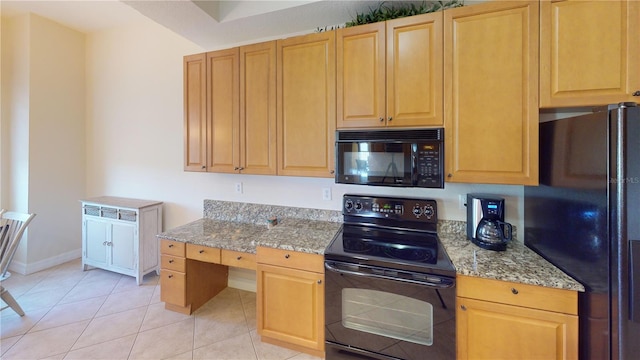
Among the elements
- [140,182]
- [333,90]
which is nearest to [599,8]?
[333,90]

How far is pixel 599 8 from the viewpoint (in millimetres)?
1416

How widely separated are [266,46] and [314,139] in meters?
0.89

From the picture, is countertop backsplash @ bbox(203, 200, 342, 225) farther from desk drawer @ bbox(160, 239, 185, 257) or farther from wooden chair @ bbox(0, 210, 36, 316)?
wooden chair @ bbox(0, 210, 36, 316)

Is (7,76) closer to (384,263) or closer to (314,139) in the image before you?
(314,139)

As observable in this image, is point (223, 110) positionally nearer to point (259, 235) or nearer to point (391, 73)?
point (259, 235)

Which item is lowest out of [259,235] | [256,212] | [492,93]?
[259,235]

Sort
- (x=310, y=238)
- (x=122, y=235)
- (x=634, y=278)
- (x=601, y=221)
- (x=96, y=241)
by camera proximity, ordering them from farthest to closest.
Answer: (x=96, y=241), (x=122, y=235), (x=310, y=238), (x=601, y=221), (x=634, y=278)

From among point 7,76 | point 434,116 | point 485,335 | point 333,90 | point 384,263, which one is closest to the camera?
point 485,335

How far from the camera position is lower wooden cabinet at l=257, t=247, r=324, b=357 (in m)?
1.72

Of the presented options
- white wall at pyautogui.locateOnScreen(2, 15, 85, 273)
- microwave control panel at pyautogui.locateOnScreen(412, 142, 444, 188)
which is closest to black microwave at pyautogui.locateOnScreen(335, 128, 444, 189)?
microwave control panel at pyautogui.locateOnScreen(412, 142, 444, 188)

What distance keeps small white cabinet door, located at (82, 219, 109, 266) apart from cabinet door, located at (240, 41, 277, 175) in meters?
2.12

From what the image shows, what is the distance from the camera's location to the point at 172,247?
224 centimetres

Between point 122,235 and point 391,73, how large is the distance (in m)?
3.24

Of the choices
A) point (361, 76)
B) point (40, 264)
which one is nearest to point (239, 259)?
point (361, 76)
